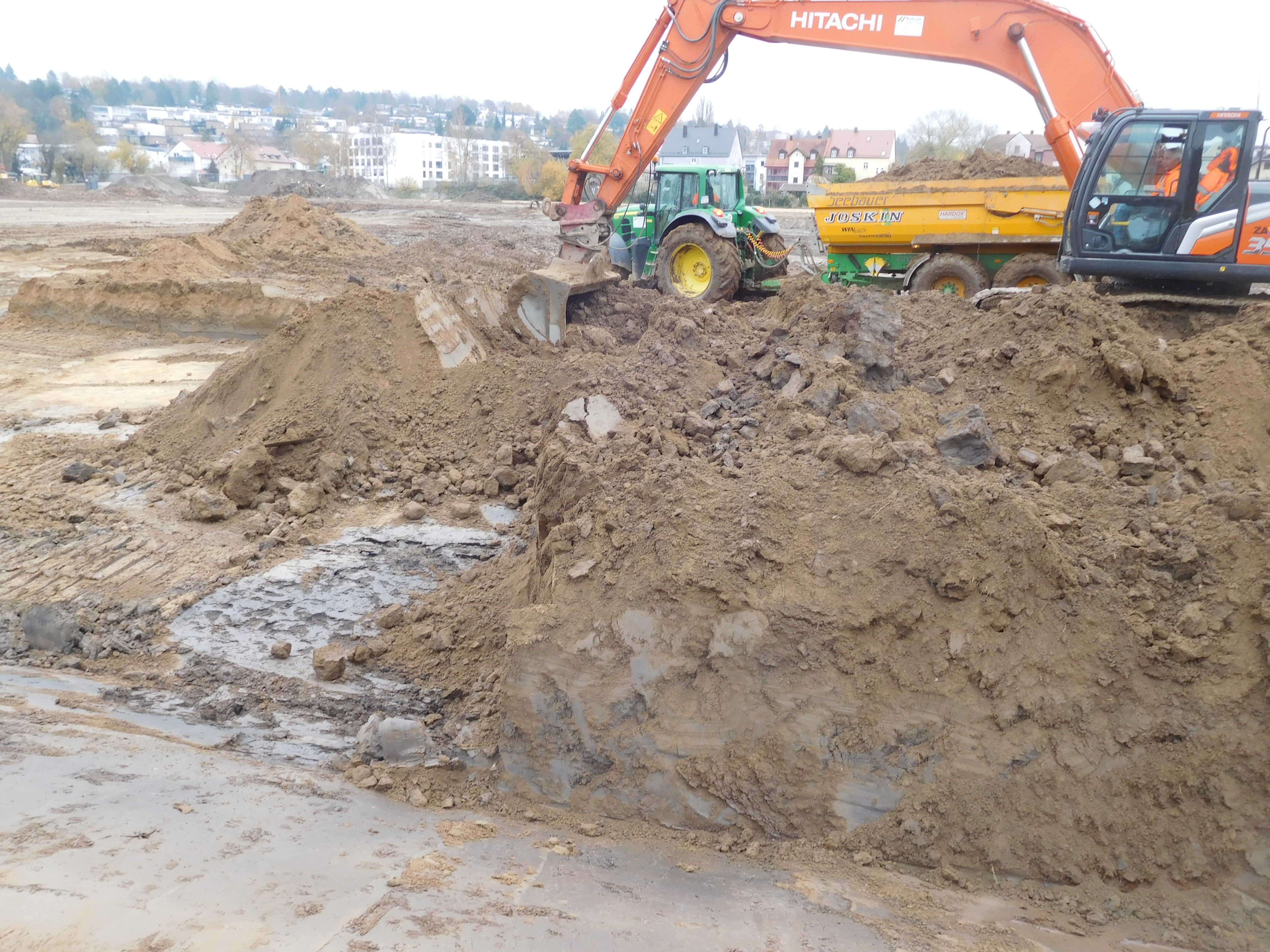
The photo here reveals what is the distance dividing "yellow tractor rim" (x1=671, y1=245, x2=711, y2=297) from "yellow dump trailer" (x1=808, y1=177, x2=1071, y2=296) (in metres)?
1.81

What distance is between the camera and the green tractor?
472 inches

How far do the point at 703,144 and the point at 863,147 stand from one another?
24237 mm

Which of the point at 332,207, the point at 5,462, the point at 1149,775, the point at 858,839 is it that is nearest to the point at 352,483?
the point at 5,462

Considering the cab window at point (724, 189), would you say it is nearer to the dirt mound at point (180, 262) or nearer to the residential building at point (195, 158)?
the dirt mound at point (180, 262)

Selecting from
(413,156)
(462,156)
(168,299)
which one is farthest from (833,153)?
(168,299)

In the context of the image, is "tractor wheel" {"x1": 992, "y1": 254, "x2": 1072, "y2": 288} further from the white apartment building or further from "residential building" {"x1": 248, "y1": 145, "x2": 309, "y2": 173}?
"residential building" {"x1": 248, "y1": 145, "x2": 309, "y2": 173}

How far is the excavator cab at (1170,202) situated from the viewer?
712cm

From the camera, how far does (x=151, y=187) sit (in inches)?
2061

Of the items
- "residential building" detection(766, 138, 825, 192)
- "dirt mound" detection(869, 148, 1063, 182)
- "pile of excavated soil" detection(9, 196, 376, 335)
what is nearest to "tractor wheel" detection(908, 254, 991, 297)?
"dirt mound" detection(869, 148, 1063, 182)

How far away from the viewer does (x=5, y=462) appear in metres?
7.62

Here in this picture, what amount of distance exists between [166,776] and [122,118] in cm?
20113

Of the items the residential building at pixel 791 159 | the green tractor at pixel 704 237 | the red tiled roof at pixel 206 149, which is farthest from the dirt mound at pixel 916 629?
the red tiled roof at pixel 206 149

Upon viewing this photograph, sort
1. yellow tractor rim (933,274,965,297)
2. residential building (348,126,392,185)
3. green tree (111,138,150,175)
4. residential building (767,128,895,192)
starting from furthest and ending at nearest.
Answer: residential building (348,126,392,185) < residential building (767,128,895,192) < green tree (111,138,150,175) < yellow tractor rim (933,274,965,297)

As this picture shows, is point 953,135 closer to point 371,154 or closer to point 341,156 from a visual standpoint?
point 341,156
